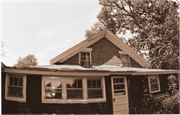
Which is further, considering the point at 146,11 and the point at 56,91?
the point at 146,11

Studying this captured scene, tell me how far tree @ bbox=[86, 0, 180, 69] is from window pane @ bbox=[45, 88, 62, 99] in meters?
13.3

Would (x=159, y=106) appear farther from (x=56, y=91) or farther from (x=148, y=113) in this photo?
(x=56, y=91)

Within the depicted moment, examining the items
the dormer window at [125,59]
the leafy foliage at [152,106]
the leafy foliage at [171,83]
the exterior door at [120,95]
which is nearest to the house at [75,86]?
the exterior door at [120,95]

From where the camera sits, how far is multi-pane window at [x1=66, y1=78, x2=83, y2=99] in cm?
817

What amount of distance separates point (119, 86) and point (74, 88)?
3.31 meters

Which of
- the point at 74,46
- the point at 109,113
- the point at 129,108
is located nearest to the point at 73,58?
the point at 74,46

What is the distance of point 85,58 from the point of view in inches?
446

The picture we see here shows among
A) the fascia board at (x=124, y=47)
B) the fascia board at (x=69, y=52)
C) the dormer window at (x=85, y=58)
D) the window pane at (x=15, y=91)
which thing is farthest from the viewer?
the fascia board at (x=124, y=47)

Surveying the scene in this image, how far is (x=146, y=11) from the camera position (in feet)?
60.7

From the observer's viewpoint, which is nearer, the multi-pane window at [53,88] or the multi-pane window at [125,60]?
the multi-pane window at [53,88]

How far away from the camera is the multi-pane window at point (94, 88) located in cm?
862

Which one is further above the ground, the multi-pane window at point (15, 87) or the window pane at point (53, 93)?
the multi-pane window at point (15, 87)

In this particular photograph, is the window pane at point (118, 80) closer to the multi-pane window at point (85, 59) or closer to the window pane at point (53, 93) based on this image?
the multi-pane window at point (85, 59)

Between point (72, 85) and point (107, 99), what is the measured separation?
251 cm
